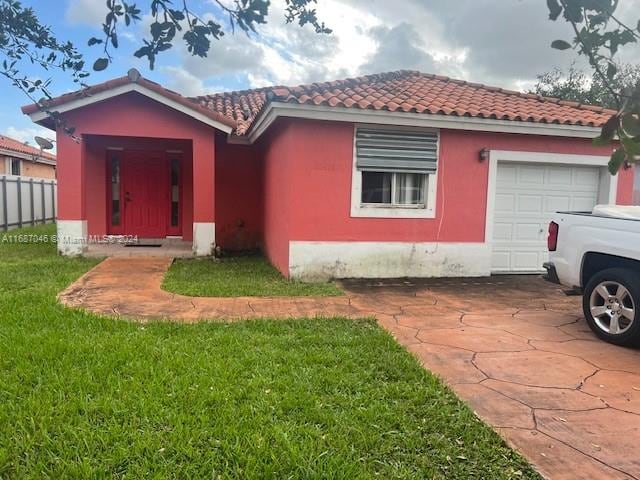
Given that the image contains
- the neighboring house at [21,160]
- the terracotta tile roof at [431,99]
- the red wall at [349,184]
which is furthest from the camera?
the neighboring house at [21,160]

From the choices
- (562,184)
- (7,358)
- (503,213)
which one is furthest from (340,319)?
(562,184)

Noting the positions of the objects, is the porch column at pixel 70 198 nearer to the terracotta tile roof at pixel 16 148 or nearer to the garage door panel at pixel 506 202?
the garage door panel at pixel 506 202

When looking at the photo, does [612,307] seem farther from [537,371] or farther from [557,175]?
[557,175]

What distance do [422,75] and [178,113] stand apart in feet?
20.8

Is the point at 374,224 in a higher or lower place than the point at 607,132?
lower

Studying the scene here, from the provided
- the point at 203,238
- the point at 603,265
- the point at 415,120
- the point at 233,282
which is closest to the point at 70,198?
the point at 203,238

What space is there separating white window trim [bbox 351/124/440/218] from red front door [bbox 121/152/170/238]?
6.83 m

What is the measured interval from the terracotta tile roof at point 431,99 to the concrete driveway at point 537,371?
3.10 m

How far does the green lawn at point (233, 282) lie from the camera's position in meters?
7.23

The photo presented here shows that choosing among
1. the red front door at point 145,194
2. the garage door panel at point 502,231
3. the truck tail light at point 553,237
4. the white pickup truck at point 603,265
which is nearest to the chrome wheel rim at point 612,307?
the white pickup truck at point 603,265

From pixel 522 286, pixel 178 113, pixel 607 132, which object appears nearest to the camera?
pixel 607 132

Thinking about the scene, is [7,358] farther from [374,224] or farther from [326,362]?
[374,224]

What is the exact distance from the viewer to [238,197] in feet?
41.3

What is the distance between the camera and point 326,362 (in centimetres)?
424
